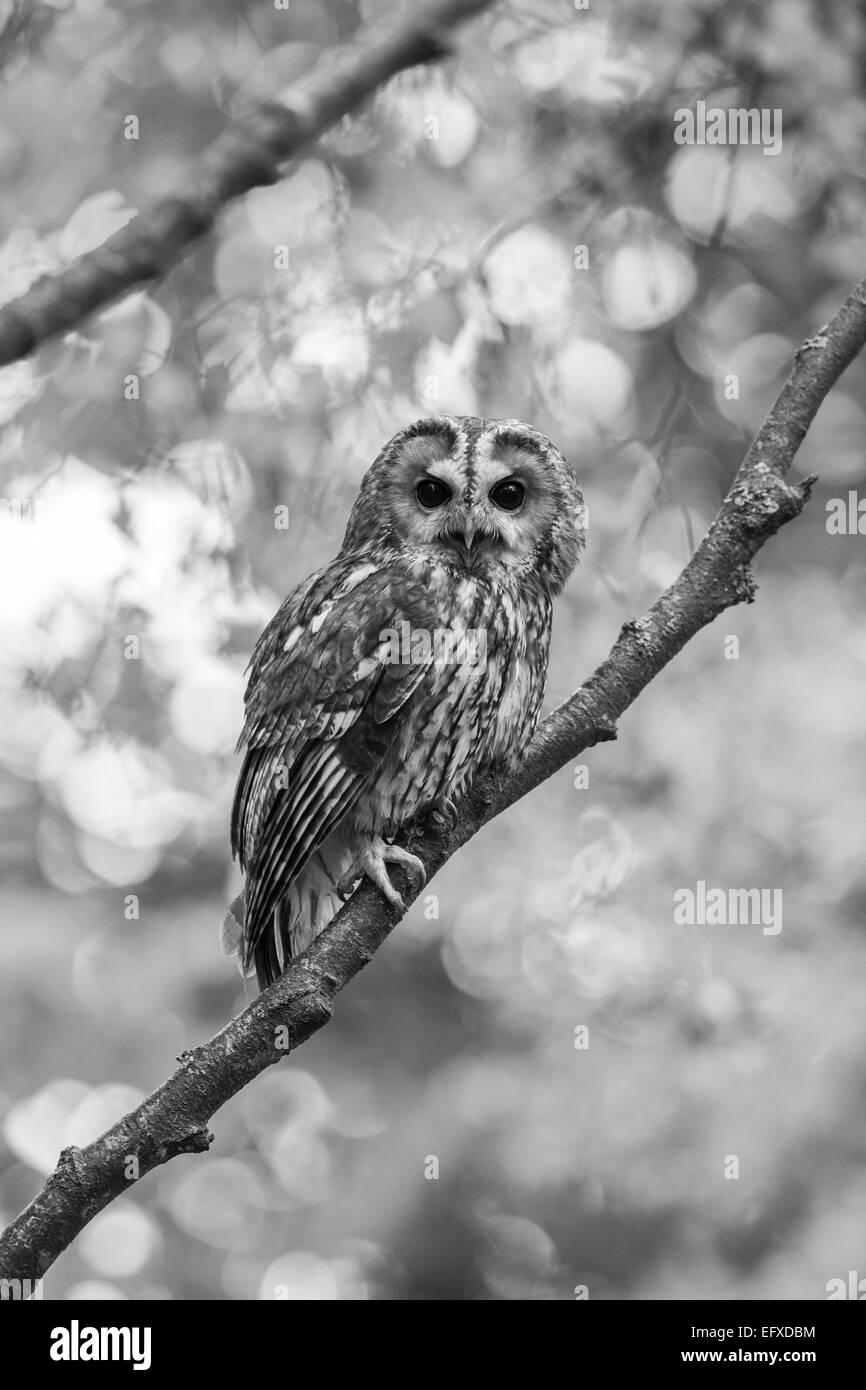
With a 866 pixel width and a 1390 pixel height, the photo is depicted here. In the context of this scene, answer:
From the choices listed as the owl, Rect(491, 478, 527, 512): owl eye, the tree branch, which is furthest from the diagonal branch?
the tree branch

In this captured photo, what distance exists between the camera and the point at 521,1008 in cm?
407

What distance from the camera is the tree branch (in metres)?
1.32

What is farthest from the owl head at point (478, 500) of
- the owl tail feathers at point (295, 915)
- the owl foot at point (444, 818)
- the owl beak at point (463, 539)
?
the owl tail feathers at point (295, 915)

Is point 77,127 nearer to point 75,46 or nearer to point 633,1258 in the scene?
point 75,46

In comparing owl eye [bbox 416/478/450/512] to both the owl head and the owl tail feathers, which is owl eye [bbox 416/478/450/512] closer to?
the owl head

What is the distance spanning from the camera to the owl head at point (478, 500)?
253 centimetres

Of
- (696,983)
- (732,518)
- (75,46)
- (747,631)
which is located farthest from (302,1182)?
(75,46)

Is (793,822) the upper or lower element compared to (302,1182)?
upper

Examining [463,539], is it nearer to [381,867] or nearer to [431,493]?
[431,493]

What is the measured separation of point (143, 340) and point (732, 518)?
1714 mm

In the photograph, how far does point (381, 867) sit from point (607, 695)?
44 cm

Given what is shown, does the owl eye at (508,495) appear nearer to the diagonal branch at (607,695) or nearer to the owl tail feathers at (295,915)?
the diagonal branch at (607,695)

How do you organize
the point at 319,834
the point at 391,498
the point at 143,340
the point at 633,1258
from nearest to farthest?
the point at 319,834
the point at 391,498
the point at 143,340
the point at 633,1258

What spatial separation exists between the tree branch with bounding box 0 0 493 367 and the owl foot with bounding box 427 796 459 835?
0.98 meters
